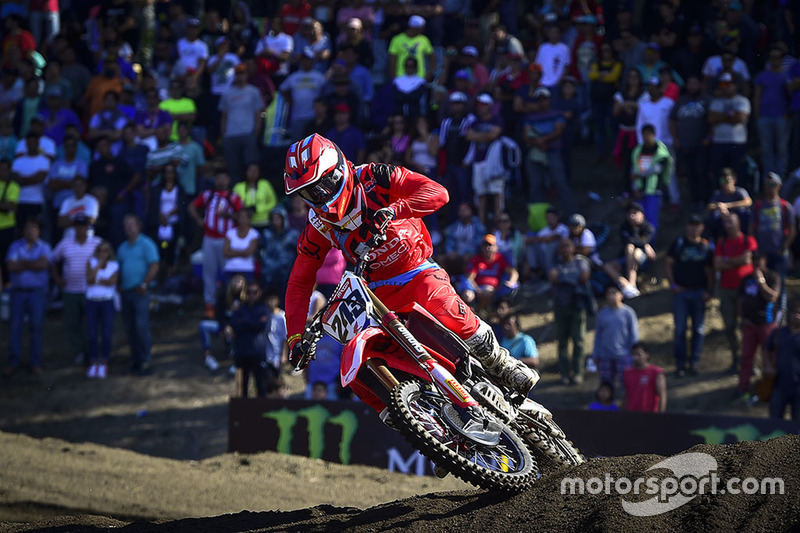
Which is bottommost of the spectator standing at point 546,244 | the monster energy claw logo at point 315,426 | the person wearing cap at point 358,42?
the monster energy claw logo at point 315,426

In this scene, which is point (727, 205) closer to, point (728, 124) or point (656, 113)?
point (728, 124)

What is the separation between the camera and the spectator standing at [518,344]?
13.0 meters

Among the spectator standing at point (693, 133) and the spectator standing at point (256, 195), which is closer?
the spectator standing at point (693, 133)

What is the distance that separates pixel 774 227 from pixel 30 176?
11.6 metres

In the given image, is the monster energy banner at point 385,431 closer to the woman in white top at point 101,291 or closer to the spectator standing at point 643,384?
the spectator standing at point 643,384

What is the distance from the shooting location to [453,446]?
6.62 metres

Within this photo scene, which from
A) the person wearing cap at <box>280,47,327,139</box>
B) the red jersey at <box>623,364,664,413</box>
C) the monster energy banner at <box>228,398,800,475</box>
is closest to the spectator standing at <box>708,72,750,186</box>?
the red jersey at <box>623,364,664,413</box>

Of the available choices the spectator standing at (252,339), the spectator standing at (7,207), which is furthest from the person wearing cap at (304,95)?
the spectator standing at (7,207)

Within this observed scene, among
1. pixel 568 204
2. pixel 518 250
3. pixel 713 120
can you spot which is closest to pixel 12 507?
pixel 518 250

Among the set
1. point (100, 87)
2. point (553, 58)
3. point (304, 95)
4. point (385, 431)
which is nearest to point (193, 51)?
point (100, 87)

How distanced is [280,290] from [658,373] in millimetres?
5700

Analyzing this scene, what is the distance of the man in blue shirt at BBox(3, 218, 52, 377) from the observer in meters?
16.1

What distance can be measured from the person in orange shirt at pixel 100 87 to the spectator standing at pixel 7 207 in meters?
1.95

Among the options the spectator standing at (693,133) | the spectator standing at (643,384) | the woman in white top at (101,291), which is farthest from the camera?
the spectator standing at (693,133)
